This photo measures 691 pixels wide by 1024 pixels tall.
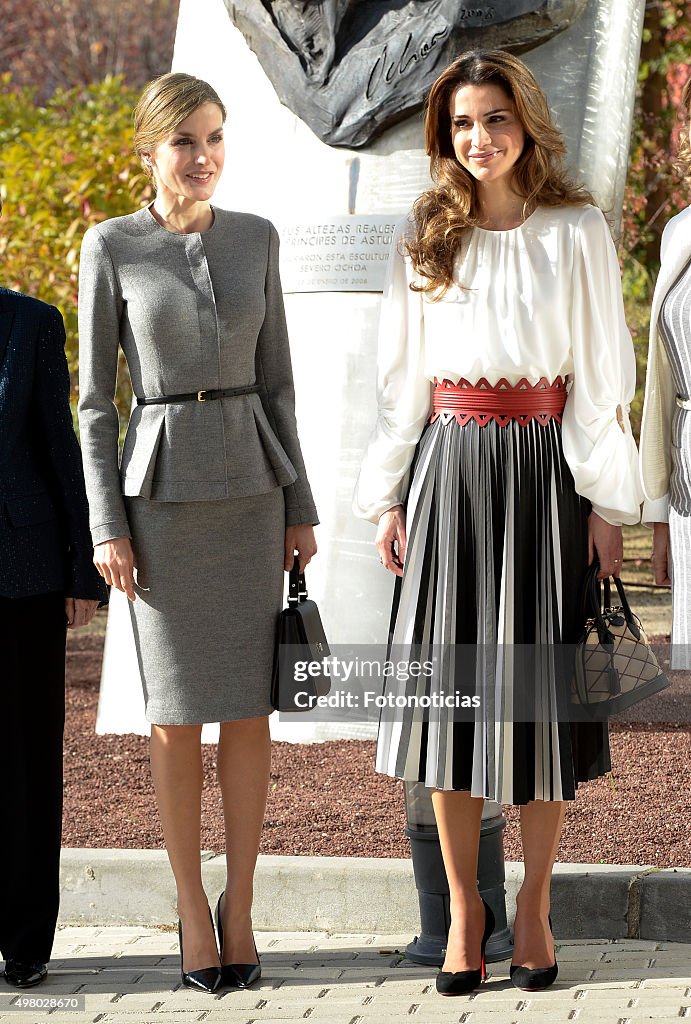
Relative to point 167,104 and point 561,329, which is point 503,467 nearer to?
point 561,329

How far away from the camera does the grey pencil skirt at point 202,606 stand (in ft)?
11.8

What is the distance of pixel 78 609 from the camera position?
3.72m

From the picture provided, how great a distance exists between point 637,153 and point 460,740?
897cm

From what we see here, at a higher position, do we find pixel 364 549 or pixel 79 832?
pixel 364 549

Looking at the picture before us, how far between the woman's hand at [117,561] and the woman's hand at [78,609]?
0.18 metres

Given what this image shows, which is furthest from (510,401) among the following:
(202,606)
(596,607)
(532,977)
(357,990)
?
(357,990)

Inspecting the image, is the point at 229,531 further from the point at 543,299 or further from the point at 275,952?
the point at 275,952

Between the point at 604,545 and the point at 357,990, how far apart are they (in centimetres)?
127

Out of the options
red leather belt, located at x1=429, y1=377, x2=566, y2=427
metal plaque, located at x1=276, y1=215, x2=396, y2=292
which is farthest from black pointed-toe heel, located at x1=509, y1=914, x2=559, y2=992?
metal plaque, located at x1=276, y1=215, x2=396, y2=292

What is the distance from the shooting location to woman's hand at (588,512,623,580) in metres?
3.51

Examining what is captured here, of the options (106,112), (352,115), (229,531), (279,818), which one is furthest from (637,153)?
(229,531)

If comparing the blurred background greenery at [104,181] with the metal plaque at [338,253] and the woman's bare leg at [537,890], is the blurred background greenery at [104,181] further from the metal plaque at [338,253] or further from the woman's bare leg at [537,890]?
the woman's bare leg at [537,890]

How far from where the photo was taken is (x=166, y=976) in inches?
149
